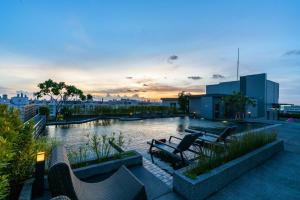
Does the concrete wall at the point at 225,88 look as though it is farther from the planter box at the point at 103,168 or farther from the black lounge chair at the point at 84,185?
the black lounge chair at the point at 84,185

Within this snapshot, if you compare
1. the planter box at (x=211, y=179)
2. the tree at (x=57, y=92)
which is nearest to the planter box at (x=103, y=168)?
the planter box at (x=211, y=179)

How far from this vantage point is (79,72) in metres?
12.4

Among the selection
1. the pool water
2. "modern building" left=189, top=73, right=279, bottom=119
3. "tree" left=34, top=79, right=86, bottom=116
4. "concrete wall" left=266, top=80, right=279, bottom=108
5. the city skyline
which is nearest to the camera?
the city skyline

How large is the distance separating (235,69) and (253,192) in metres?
22.0

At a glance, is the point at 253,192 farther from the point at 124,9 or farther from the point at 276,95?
the point at 276,95

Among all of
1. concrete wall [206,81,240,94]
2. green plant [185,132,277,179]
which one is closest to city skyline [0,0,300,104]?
green plant [185,132,277,179]

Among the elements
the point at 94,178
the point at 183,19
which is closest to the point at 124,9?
the point at 183,19

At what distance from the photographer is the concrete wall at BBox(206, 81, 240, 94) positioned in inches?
955

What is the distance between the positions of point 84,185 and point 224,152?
2.70 m

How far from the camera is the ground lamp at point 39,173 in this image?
2.42 metres

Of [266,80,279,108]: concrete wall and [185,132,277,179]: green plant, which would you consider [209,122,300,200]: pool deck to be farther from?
[266,80,279,108]: concrete wall

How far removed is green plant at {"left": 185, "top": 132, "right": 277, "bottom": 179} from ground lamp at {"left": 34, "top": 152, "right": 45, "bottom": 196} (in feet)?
7.45

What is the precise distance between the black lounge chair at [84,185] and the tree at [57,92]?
1692cm

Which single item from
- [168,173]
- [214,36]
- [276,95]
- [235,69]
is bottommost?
[168,173]
